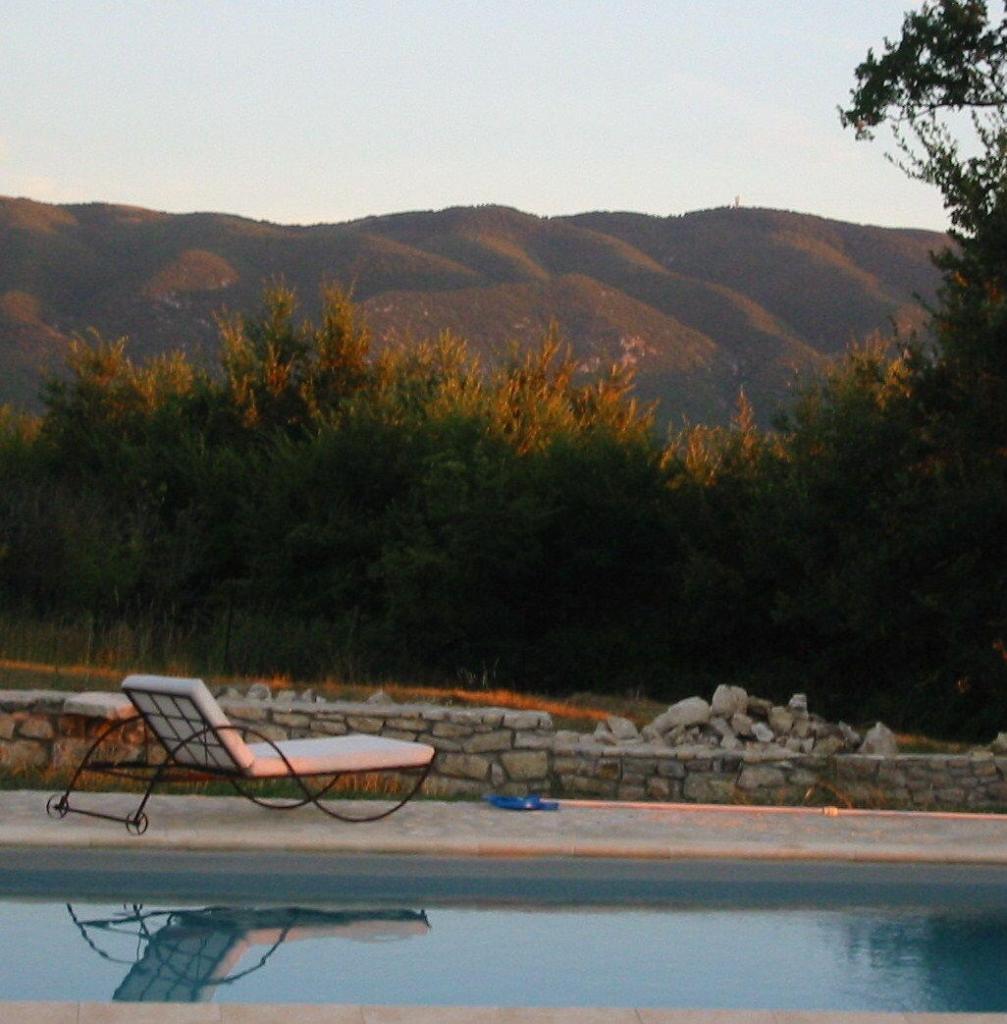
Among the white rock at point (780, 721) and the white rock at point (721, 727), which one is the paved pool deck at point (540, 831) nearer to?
the white rock at point (721, 727)

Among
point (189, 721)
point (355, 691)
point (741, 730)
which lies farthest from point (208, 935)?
point (355, 691)

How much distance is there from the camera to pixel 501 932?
6.87 metres

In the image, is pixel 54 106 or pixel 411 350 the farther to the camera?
pixel 54 106

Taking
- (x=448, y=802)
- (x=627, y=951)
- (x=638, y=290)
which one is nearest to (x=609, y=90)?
(x=448, y=802)

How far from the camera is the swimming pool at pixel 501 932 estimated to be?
6082 millimetres

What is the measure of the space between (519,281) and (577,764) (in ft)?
235

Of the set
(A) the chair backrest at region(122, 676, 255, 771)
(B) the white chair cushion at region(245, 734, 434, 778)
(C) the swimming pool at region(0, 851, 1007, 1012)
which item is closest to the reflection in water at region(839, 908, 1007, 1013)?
(C) the swimming pool at region(0, 851, 1007, 1012)

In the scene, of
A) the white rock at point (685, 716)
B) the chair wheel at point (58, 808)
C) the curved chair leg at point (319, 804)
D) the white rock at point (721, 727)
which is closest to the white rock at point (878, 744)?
the white rock at point (721, 727)

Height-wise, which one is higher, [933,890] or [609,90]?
[609,90]

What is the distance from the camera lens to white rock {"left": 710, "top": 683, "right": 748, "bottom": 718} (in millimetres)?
13055

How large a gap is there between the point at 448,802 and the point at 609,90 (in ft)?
75.5

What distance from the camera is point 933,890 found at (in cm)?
759

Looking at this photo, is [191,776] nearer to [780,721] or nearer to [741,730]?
[741,730]

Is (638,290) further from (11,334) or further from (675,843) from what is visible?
(675,843)
